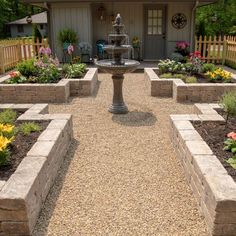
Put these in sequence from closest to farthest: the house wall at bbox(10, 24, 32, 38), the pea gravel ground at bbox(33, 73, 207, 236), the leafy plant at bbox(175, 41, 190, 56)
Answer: the pea gravel ground at bbox(33, 73, 207, 236), the leafy plant at bbox(175, 41, 190, 56), the house wall at bbox(10, 24, 32, 38)

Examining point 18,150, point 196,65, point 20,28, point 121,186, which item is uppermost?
point 20,28

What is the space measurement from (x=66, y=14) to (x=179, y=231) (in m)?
12.0

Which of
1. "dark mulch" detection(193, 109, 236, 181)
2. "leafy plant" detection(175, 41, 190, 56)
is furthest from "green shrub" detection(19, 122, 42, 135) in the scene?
"leafy plant" detection(175, 41, 190, 56)

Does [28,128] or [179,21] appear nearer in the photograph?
[28,128]

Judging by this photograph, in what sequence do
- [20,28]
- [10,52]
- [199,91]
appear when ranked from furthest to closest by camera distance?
[20,28]
[10,52]
[199,91]

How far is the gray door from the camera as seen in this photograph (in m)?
14.0

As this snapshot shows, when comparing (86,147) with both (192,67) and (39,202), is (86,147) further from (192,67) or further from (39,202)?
(192,67)

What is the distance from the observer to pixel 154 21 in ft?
46.2

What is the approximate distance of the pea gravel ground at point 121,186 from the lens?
3.05 m

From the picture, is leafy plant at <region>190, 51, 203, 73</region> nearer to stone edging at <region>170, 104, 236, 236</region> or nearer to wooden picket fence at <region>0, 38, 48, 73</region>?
stone edging at <region>170, 104, 236, 236</region>

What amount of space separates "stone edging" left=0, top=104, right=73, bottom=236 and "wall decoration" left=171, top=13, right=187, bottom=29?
10.7m

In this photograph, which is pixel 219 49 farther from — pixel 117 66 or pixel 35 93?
pixel 35 93

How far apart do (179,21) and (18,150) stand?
11572 millimetres

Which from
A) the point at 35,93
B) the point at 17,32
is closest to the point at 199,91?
the point at 35,93
